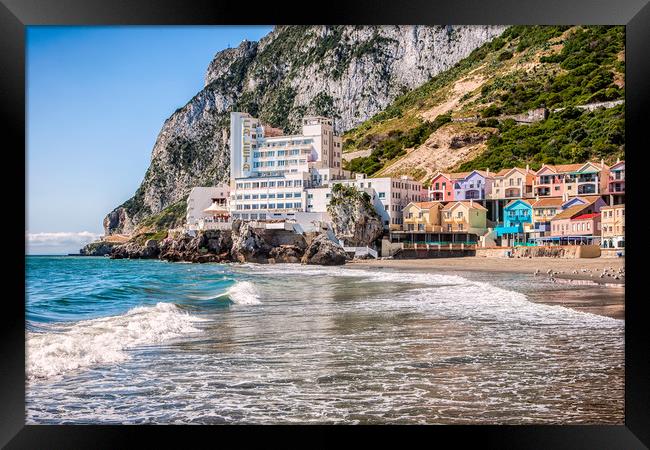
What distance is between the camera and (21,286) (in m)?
3.63

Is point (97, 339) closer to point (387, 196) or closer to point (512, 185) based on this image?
point (512, 185)

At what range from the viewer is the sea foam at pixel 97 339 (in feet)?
15.1

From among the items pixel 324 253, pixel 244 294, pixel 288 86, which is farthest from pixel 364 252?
pixel 288 86

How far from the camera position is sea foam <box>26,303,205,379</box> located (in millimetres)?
4609

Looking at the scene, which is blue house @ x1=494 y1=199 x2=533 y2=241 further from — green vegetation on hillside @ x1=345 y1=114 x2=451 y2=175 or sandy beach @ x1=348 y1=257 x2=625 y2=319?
green vegetation on hillside @ x1=345 y1=114 x2=451 y2=175

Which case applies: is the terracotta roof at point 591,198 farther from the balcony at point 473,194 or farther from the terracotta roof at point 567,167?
the balcony at point 473,194

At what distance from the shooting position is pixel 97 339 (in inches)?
208

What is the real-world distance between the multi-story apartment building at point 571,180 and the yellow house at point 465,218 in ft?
3.95

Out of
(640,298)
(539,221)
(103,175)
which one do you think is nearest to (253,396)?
(640,298)

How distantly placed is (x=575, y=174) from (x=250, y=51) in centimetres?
839

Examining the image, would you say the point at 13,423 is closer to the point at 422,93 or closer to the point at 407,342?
the point at 407,342

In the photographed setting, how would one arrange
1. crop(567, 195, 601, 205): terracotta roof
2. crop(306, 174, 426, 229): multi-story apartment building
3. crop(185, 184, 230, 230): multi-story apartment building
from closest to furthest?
crop(567, 195, 601, 205): terracotta roof, crop(185, 184, 230, 230): multi-story apartment building, crop(306, 174, 426, 229): multi-story apartment building

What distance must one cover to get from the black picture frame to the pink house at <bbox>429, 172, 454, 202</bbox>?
10.6 m

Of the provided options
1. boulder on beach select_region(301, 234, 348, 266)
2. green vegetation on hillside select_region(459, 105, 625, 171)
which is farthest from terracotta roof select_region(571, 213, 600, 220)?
boulder on beach select_region(301, 234, 348, 266)
